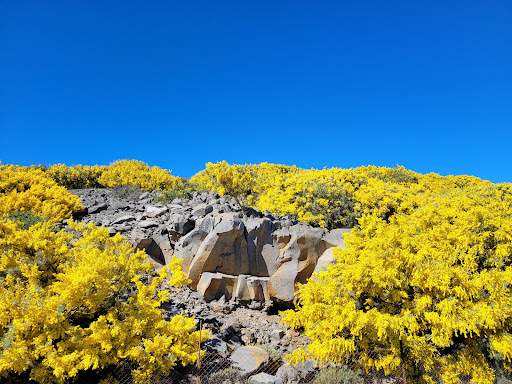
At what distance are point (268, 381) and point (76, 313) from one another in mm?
3767

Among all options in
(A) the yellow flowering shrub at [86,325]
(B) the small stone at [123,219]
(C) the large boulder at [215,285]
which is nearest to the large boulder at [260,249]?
(C) the large boulder at [215,285]

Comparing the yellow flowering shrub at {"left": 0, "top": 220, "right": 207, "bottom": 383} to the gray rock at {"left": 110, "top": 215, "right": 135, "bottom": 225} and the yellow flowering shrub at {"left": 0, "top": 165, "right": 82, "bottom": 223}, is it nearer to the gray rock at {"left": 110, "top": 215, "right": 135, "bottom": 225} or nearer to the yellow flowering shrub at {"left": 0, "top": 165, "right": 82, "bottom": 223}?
the gray rock at {"left": 110, "top": 215, "right": 135, "bottom": 225}

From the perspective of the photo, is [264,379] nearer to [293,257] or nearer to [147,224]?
[293,257]

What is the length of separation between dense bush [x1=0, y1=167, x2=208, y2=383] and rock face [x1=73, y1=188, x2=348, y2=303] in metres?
2.77

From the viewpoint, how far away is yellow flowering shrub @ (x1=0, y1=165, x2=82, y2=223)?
14.2m

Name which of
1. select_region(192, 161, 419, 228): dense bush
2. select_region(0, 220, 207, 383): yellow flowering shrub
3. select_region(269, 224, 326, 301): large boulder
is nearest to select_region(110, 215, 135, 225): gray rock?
select_region(192, 161, 419, 228): dense bush

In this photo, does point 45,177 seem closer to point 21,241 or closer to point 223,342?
point 21,241

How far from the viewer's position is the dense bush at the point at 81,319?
696 cm

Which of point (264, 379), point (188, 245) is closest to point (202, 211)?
point (188, 245)

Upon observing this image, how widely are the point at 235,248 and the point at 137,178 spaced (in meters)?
11.3

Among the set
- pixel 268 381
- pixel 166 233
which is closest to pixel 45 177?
pixel 166 233

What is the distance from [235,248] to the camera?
11711 millimetres

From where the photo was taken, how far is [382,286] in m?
8.02

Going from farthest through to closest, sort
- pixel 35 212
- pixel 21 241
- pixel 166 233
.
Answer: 1. pixel 35 212
2. pixel 166 233
3. pixel 21 241
